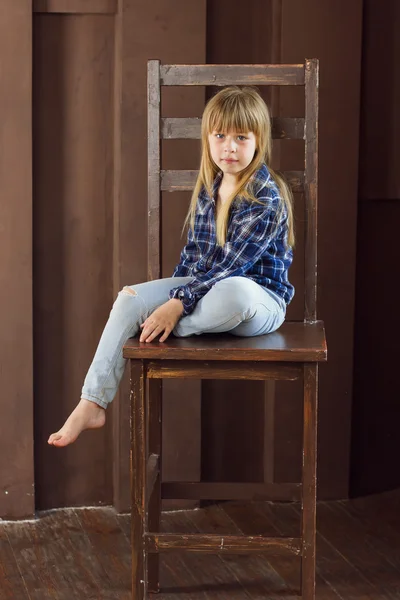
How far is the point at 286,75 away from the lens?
2.21m

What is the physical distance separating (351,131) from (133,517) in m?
1.26

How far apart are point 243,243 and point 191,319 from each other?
22cm

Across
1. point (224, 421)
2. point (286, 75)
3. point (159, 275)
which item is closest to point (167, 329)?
point (159, 275)

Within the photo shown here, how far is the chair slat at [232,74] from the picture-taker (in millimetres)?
2207

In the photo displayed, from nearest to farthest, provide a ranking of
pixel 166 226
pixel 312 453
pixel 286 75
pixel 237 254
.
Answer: pixel 312 453 → pixel 237 254 → pixel 286 75 → pixel 166 226

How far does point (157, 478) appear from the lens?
87.7 inches

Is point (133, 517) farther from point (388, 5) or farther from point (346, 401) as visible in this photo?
point (388, 5)

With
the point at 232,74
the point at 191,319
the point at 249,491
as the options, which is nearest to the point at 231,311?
the point at 191,319

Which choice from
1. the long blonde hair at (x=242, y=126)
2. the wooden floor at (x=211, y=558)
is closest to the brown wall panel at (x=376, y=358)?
the wooden floor at (x=211, y=558)

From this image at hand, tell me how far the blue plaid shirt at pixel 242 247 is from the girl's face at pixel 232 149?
0.16 feet

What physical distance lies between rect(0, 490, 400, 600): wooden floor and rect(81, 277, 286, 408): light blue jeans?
516 mm

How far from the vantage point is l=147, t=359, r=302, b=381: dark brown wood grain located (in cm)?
186

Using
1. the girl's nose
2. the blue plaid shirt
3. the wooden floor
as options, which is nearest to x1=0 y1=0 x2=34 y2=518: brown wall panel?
the wooden floor

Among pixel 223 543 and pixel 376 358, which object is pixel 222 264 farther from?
pixel 376 358
